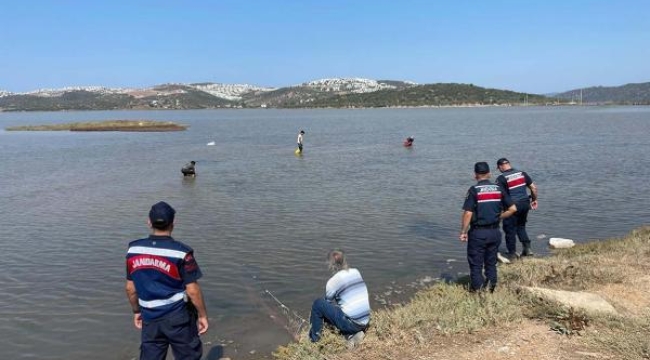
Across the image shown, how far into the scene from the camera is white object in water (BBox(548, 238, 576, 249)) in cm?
1223

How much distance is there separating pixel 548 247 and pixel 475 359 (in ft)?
24.8

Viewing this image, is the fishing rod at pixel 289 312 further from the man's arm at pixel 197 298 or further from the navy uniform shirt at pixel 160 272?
the navy uniform shirt at pixel 160 272

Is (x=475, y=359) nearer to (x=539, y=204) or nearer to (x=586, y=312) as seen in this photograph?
(x=586, y=312)

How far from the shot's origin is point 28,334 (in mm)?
8531

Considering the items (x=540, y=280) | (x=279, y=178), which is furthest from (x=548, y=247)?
(x=279, y=178)

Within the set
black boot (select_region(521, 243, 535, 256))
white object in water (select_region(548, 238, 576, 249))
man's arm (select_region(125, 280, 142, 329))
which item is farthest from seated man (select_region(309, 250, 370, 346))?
white object in water (select_region(548, 238, 576, 249))

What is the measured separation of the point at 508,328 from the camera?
6.67m

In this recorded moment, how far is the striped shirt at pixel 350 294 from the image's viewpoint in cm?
662

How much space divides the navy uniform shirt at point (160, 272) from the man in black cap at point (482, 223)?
4586mm

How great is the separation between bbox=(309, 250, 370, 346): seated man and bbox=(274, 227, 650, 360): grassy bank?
0.16 metres

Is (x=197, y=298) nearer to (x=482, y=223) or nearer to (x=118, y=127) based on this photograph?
(x=482, y=223)

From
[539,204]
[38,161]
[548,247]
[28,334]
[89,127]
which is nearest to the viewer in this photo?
[28,334]

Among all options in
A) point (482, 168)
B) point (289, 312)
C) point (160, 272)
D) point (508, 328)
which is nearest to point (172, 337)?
point (160, 272)

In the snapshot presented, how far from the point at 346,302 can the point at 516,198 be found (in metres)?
5.69
